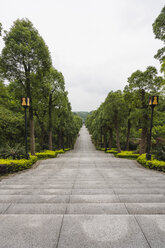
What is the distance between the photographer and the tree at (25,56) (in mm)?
10141

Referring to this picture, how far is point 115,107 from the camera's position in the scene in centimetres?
1752

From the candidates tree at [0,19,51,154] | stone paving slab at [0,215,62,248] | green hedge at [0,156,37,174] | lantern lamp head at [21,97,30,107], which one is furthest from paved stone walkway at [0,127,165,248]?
tree at [0,19,51,154]

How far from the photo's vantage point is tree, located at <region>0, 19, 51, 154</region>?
10.1 meters

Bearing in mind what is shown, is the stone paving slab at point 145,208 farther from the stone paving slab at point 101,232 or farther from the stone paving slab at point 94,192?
the stone paving slab at point 94,192

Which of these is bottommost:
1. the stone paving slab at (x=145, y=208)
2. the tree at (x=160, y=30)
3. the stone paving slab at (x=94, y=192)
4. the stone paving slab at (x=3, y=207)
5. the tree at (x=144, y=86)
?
the stone paving slab at (x=94, y=192)

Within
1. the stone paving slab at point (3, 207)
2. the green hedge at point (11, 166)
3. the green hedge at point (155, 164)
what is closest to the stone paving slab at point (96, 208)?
the stone paving slab at point (3, 207)

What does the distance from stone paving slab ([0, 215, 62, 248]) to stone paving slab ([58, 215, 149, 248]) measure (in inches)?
7.0

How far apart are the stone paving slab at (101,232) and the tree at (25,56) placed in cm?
1142

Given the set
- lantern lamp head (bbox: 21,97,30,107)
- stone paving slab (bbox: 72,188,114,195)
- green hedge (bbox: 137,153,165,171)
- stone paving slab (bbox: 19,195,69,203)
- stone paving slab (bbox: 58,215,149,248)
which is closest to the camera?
stone paving slab (bbox: 58,215,149,248)

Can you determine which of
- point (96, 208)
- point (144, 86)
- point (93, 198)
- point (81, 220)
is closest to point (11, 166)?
point (93, 198)

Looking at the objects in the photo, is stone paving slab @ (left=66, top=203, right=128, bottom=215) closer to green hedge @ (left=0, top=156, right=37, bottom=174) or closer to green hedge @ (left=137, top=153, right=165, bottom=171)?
green hedge @ (left=0, top=156, right=37, bottom=174)

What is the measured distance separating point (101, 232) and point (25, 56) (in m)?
13.1

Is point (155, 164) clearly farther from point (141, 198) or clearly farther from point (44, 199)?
point (44, 199)

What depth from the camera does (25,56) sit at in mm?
10570
